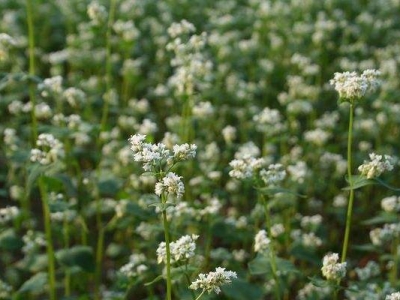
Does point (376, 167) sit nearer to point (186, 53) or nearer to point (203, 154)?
point (186, 53)

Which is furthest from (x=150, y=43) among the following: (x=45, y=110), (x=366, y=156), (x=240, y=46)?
(x=45, y=110)

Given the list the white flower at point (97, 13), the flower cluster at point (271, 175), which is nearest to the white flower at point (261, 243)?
the flower cluster at point (271, 175)

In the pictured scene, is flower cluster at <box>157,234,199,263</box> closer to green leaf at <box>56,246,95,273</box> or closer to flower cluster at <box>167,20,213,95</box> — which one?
green leaf at <box>56,246,95,273</box>

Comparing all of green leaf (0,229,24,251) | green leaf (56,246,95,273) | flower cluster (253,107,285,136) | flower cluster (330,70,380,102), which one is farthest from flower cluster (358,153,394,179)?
green leaf (0,229,24,251)

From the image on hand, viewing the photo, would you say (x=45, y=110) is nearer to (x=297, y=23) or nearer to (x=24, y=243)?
(x=24, y=243)

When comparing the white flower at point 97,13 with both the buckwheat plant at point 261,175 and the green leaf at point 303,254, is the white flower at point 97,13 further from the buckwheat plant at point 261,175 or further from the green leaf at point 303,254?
the green leaf at point 303,254

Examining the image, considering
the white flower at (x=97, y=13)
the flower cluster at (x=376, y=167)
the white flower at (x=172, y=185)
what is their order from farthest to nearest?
the white flower at (x=97, y=13) → the flower cluster at (x=376, y=167) → the white flower at (x=172, y=185)

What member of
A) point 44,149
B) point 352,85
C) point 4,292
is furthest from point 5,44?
point 352,85
